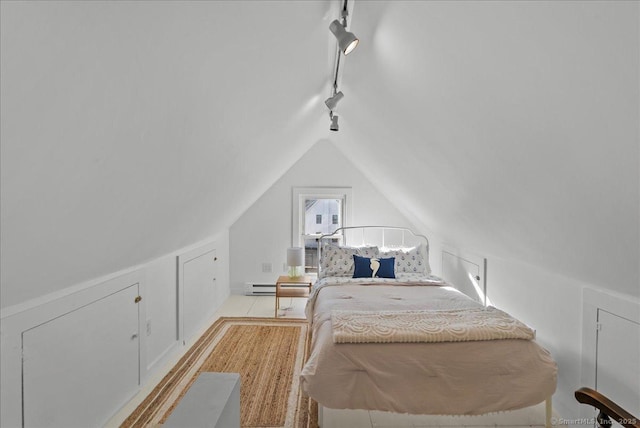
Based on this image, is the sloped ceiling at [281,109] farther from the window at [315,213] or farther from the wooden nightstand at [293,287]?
the window at [315,213]

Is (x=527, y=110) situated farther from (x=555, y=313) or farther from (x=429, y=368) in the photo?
(x=555, y=313)

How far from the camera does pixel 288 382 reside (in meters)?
2.76

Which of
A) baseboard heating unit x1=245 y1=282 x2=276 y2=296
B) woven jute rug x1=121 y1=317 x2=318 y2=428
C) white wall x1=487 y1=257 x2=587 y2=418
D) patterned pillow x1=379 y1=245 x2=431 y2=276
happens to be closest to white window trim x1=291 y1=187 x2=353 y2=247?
baseboard heating unit x1=245 y1=282 x2=276 y2=296

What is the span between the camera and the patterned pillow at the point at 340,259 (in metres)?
4.03

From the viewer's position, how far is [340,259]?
4098 millimetres

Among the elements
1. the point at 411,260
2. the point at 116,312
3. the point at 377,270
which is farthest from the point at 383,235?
the point at 116,312

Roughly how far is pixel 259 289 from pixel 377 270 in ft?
6.89

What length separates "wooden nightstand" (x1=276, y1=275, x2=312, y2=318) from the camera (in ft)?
14.1

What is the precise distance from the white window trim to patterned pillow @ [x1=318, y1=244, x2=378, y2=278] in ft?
3.37

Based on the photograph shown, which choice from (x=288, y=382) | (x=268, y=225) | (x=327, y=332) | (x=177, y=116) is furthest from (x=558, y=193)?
(x=268, y=225)

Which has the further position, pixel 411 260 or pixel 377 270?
pixel 411 260

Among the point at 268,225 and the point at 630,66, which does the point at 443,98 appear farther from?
the point at 268,225

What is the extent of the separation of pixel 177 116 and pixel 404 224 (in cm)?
423

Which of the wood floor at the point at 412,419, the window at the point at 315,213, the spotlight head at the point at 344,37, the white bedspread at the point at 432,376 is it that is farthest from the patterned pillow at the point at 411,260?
the spotlight head at the point at 344,37
